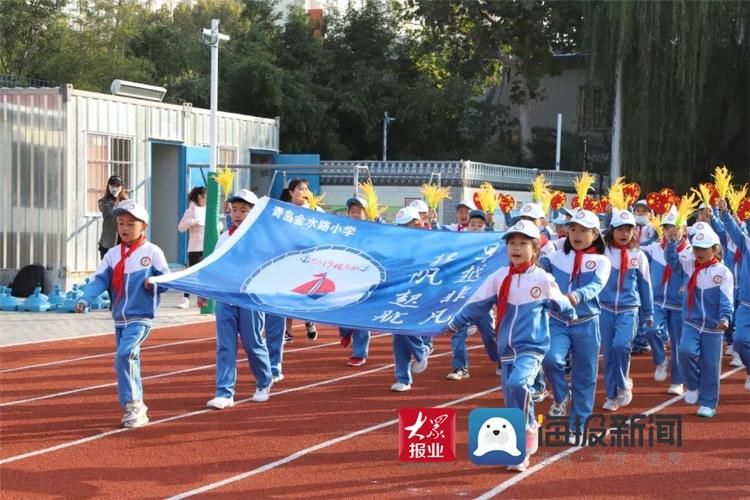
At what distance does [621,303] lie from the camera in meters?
9.73

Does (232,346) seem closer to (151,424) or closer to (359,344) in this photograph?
(151,424)


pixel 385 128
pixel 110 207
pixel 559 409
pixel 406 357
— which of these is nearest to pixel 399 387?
pixel 406 357

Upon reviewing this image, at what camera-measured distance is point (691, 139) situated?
31.2 meters

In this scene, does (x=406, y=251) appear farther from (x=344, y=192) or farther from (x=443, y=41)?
(x=443, y=41)

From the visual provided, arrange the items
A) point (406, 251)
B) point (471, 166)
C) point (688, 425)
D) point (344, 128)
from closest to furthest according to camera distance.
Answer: point (688, 425), point (406, 251), point (471, 166), point (344, 128)

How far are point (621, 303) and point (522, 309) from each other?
8.08ft

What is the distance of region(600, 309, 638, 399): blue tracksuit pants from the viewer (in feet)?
31.3

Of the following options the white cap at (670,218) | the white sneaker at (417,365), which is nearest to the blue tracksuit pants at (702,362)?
the white cap at (670,218)

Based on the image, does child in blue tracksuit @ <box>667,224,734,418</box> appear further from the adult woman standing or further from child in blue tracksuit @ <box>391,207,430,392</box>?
the adult woman standing

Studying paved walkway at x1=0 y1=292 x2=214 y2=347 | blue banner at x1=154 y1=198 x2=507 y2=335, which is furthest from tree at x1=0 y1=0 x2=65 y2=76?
blue banner at x1=154 y1=198 x2=507 y2=335

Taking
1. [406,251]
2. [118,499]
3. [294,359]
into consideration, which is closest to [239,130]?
[294,359]

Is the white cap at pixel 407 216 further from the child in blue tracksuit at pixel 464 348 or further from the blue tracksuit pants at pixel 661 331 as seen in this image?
the blue tracksuit pants at pixel 661 331

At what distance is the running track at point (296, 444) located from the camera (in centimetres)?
700

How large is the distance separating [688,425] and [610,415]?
62 centimetres
